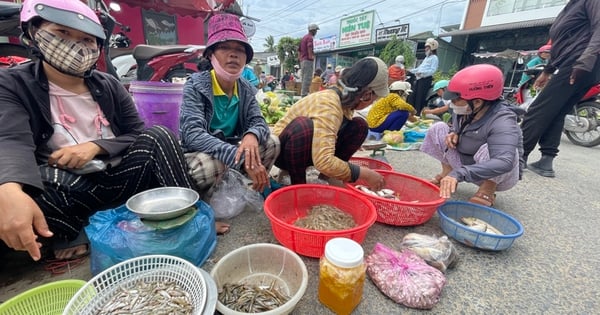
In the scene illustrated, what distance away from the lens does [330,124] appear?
1.87 meters

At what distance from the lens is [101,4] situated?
3340 mm

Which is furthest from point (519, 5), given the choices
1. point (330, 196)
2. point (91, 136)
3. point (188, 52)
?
point (91, 136)

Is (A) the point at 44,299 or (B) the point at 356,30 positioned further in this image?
(B) the point at 356,30

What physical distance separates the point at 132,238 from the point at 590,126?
7.30m

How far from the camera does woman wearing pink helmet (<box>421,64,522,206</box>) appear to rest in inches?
72.6

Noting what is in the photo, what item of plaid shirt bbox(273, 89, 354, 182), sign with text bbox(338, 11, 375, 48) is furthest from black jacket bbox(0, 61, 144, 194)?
sign with text bbox(338, 11, 375, 48)

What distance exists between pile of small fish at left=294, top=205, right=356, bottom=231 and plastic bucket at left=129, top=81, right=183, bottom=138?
5.48 feet

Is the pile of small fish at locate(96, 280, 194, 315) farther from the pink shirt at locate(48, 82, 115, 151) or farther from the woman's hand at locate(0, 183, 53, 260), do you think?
the pink shirt at locate(48, 82, 115, 151)

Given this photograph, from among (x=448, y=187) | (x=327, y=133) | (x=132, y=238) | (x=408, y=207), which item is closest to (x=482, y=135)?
(x=448, y=187)

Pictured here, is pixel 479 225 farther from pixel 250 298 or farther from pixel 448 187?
pixel 250 298

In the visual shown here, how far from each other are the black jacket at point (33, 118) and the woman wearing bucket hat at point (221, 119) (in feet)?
1.21

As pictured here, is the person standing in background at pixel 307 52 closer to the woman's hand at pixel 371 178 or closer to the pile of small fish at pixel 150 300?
the woman's hand at pixel 371 178

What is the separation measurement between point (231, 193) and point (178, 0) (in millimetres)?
7977

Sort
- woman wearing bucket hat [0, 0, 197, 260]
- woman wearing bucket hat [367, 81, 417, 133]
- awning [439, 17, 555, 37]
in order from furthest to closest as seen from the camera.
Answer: awning [439, 17, 555, 37] → woman wearing bucket hat [367, 81, 417, 133] → woman wearing bucket hat [0, 0, 197, 260]
